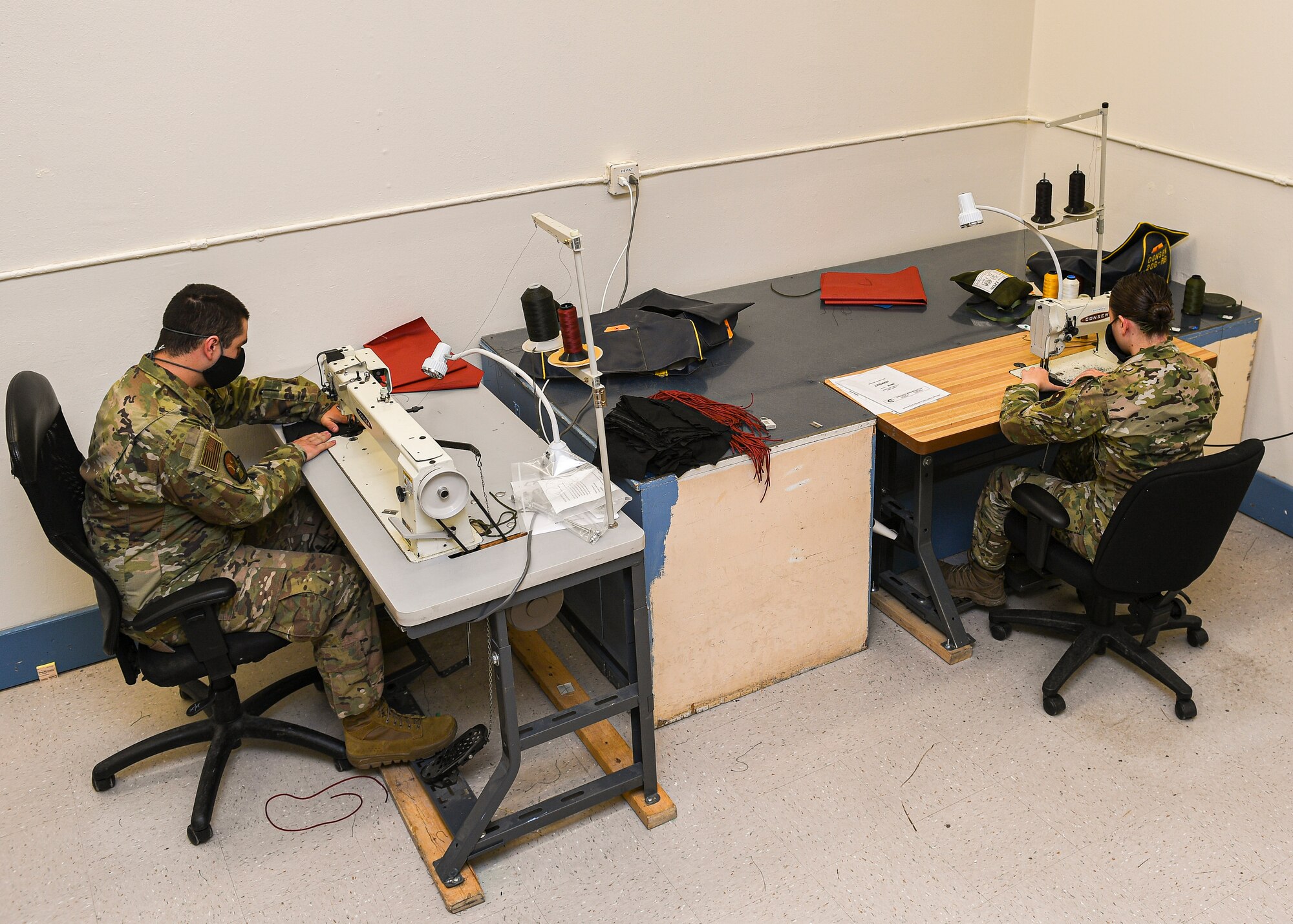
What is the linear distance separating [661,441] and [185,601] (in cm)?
111

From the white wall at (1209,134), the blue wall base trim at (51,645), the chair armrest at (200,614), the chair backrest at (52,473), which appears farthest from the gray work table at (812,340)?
the blue wall base trim at (51,645)

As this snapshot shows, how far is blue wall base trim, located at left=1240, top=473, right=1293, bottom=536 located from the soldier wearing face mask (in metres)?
2.72

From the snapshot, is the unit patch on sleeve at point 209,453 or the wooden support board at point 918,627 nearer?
the unit patch on sleeve at point 209,453

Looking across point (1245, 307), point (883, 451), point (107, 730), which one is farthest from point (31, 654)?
point (1245, 307)

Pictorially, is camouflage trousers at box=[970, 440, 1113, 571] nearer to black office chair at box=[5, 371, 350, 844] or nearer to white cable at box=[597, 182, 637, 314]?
white cable at box=[597, 182, 637, 314]

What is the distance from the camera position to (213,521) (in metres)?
2.37

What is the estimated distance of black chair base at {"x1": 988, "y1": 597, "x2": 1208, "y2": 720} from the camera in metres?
2.72

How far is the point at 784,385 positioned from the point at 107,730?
2093 mm

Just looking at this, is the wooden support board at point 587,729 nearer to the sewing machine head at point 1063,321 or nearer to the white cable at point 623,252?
the white cable at point 623,252

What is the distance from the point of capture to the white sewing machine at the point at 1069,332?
2.78 meters

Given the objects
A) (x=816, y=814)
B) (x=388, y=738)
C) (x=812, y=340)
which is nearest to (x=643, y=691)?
(x=816, y=814)

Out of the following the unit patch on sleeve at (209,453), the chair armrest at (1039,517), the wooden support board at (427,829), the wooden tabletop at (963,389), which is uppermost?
the unit patch on sleeve at (209,453)

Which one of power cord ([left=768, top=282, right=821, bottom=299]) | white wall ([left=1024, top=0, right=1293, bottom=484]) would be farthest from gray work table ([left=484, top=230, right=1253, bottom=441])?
white wall ([left=1024, top=0, right=1293, bottom=484])

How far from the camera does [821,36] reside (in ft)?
11.4
